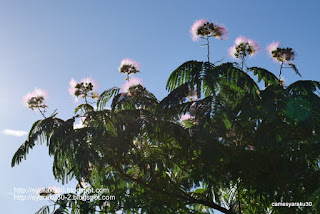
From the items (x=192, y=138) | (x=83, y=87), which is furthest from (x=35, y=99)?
(x=192, y=138)

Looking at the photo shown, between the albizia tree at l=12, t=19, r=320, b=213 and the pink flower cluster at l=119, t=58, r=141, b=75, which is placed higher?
the pink flower cluster at l=119, t=58, r=141, b=75

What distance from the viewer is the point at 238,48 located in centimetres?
680

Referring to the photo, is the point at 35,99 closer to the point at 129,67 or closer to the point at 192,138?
the point at 129,67

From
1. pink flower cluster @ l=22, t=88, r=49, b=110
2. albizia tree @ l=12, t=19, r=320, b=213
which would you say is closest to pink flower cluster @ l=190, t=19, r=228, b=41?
albizia tree @ l=12, t=19, r=320, b=213

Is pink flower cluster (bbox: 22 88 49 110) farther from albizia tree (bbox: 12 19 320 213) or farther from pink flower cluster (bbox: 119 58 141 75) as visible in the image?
pink flower cluster (bbox: 119 58 141 75)

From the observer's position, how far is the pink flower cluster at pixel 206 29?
260 inches

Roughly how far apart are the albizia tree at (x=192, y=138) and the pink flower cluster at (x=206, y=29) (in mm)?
15

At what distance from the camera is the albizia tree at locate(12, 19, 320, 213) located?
581cm

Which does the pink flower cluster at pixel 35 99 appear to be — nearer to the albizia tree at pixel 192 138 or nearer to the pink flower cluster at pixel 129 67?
the albizia tree at pixel 192 138

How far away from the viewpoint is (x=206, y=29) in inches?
259

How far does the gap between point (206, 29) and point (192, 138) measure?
5.40ft

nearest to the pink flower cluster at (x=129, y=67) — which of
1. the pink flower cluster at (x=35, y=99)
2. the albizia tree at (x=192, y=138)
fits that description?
the albizia tree at (x=192, y=138)

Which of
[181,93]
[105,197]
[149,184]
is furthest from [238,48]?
[105,197]

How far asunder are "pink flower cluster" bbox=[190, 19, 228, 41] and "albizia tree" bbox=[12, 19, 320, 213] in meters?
0.02
